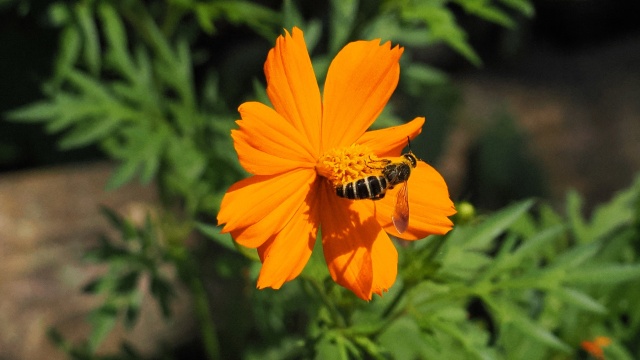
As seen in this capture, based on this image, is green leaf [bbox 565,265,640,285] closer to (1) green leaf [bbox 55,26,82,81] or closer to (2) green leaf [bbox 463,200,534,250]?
(2) green leaf [bbox 463,200,534,250]

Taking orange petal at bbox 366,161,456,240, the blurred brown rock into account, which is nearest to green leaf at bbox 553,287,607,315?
orange petal at bbox 366,161,456,240

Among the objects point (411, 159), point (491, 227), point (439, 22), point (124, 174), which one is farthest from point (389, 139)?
point (124, 174)

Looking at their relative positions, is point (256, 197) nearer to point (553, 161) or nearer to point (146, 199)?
point (146, 199)

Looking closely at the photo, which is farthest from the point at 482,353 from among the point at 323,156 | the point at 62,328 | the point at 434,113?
the point at 434,113

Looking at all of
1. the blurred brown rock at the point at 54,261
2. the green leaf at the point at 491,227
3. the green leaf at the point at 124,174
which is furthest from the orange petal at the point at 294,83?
the blurred brown rock at the point at 54,261

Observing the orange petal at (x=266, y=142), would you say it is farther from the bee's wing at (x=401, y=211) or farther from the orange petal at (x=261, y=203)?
the bee's wing at (x=401, y=211)

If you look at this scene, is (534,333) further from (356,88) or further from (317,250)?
(356,88)
